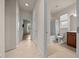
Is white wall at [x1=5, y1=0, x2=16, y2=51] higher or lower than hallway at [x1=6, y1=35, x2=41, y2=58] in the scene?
higher

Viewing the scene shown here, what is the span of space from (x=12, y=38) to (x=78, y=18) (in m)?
3.78

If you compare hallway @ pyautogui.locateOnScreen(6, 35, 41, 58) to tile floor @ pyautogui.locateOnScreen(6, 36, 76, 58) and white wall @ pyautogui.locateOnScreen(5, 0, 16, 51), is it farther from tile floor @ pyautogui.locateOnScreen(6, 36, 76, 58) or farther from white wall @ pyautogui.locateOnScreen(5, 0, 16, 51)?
white wall @ pyautogui.locateOnScreen(5, 0, 16, 51)

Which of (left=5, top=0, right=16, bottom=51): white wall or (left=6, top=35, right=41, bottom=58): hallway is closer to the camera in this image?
(left=6, top=35, right=41, bottom=58): hallway

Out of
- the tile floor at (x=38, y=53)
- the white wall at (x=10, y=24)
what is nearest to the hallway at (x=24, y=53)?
the tile floor at (x=38, y=53)

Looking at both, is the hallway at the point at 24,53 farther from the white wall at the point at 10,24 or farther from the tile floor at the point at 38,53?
the white wall at the point at 10,24

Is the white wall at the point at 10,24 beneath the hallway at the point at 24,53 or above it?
above

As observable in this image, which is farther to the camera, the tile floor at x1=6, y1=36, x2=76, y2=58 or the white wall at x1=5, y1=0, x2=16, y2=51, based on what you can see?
the white wall at x1=5, y1=0, x2=16, y2=51

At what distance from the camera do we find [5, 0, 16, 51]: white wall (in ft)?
13.9

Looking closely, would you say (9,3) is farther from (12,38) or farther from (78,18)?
(78,18)

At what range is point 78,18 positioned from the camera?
1379mm

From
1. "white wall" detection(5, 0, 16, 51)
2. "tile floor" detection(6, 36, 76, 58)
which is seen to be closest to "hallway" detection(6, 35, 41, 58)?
"tile floor" detection(6, 36, 76, 58)

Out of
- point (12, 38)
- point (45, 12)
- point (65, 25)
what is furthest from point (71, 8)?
point (12, 38)

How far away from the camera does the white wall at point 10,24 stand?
4223 mm

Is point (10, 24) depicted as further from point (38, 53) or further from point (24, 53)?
point (38, 53)
